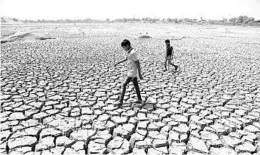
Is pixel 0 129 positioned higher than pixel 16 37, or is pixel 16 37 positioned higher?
pixel 16 37

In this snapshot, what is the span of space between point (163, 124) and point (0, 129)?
7.93 feet

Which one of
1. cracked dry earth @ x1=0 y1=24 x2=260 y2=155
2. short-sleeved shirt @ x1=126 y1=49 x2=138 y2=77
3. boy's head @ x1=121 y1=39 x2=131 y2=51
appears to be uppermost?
boy's head @ x1=121 y1=39 x2=131 y2=51

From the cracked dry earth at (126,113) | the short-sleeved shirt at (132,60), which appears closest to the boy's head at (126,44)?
the short-sleeved shirt at (132,60)

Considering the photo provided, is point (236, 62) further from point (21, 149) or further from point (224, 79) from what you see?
point (21, 149)

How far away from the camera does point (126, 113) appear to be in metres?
3.69

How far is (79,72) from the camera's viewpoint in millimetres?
6309

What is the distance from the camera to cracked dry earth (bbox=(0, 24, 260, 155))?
9.14ft

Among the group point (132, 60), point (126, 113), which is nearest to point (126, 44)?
point (132, 60)

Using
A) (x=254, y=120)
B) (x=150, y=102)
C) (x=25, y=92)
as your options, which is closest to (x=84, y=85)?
(x=25, y=92)

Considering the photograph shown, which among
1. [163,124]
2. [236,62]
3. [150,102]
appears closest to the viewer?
[163,124]

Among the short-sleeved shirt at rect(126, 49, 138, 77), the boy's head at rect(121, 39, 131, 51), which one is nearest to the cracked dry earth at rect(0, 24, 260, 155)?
the short-sleeved shirt at rect(126, 49, 138, 77)

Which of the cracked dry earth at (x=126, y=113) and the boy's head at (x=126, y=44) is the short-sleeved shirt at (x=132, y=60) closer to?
the boy's head at (x=126, y=44)

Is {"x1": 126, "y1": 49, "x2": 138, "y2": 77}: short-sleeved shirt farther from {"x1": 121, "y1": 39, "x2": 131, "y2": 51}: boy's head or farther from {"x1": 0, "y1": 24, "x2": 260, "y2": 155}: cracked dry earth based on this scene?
{"x1": 0, "y1": 24, "x2": 260, "y2": 155}: cracked dry earth

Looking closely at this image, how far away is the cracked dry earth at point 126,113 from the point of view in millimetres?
2787
